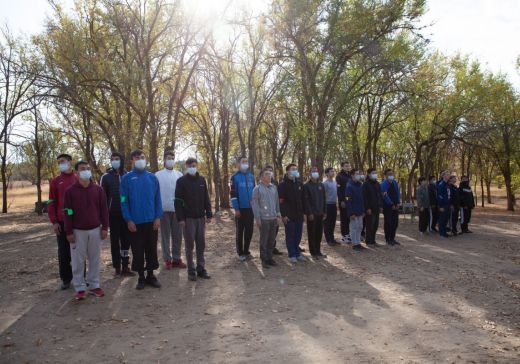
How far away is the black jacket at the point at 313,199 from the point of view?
30.4 feet

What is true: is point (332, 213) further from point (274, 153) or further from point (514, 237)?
point (274, 153)

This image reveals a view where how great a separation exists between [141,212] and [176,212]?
2.58 ft

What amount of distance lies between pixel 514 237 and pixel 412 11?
957 cm

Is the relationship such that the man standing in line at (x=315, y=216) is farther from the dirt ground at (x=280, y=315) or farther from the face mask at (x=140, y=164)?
the face mask at (x=140, y=164)

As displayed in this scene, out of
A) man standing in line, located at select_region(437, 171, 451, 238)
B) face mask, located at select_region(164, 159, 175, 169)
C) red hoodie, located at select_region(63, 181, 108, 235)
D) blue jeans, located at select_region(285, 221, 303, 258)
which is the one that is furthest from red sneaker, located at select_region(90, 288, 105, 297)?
man standing in line, located at select_region(437, 171, 451, 238)

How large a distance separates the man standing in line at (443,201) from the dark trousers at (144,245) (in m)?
10.1

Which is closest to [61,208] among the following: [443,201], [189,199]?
[189,199]

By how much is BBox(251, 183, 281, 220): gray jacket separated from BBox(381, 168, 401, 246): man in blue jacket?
4281mm

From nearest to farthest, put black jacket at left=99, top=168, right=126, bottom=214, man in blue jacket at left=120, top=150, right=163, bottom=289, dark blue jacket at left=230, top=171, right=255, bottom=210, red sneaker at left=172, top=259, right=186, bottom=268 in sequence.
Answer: man in blue jacket at left=120, top=150, right=163, bottom=289, black jacket at left=99, top=168, right=126, bottom=214, red sneaker at left=172, top=259, right=186, bottom=268, dark blue jacket at left=230, top=171, right=255, bottom=210

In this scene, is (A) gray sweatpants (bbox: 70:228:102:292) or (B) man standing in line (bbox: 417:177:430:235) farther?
(B) man standing in line (bbox: 417:177:430:235)

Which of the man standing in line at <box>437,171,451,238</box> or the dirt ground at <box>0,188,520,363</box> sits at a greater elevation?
the man standing in line at <box>437,171,451,238</box>

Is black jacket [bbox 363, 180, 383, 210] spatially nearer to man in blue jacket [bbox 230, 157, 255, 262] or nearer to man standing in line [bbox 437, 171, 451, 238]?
man in blue jacket [bbox 230, 157, 255, 262]

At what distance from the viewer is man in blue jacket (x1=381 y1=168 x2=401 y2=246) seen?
451 inches

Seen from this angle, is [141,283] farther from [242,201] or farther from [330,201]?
[330,201]
